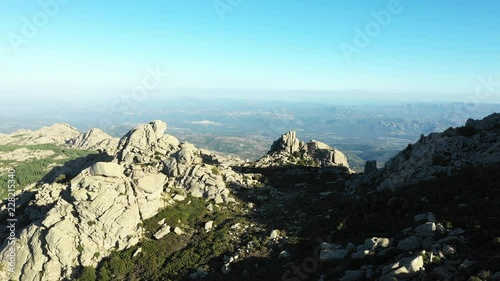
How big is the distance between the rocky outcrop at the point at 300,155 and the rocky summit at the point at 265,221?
1617cm

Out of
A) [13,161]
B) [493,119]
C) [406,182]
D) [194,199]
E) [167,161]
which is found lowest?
[13,161]

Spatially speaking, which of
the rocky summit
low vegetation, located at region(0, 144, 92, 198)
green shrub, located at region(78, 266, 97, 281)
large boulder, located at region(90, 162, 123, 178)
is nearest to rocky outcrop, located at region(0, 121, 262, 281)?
large boulder, located at region(90, 162, 123, 178)

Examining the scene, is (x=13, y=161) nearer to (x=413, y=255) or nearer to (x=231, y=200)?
(x=231, y=200)

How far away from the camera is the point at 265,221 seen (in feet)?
131

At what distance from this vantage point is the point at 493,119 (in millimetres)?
39781

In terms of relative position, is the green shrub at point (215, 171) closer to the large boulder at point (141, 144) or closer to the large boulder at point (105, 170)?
the large boulder at point (141, 144)

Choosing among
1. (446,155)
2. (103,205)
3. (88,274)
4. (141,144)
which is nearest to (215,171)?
(141,144)

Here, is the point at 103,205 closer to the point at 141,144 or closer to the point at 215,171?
the point at 215,171

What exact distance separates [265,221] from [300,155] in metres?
39.6

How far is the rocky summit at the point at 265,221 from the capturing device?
19.3 meters

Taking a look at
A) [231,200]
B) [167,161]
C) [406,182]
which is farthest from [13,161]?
[406,182]

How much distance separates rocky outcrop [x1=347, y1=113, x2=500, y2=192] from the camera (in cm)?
3230

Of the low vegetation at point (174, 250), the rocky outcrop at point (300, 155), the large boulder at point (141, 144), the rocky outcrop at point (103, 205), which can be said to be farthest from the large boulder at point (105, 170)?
the rocky outcrop at point (300, 155)

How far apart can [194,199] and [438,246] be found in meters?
34.4
